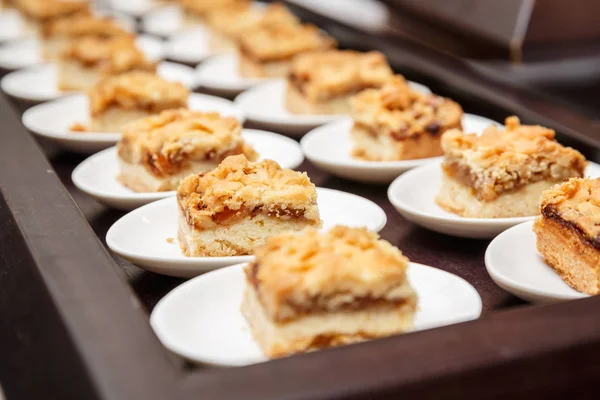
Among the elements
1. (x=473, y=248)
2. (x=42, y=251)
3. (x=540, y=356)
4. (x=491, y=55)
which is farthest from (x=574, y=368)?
(x=491, y=55)

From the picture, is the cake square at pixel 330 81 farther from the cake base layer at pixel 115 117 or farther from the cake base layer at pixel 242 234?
the cake base layer at pixel 242 234

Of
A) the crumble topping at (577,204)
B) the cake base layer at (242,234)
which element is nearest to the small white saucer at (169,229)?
the cake base layer at (242,234)

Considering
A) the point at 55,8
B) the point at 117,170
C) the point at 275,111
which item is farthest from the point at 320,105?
the point at 55,8

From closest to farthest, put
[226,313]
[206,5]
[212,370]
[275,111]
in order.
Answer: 1. [212,370]
2. [226,313]
3. [275,111]
4. [206,5]

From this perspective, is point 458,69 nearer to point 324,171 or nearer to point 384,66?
point 384,66

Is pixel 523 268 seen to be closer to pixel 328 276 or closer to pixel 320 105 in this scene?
pixel 328 276

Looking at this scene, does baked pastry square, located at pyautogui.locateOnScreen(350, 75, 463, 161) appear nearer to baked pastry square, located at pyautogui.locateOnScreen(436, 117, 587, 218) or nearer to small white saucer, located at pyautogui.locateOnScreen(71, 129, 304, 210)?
small white saucer, located at pyautogui.locateOnScreen(71, 129, 304, 210)
